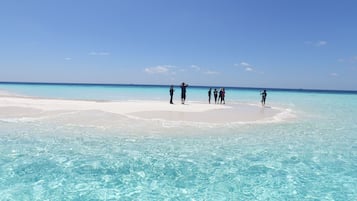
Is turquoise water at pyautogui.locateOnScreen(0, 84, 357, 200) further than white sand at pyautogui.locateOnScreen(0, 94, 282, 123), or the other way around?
white sand at pyautogui.locateOnScreen(0, 94, 282, 123)

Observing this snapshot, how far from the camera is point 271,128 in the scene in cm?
1535

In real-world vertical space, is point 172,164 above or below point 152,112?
Answer: below

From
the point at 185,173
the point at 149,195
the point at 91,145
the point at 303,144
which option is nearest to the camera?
the point at 149,195

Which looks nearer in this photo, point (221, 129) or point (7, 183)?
point (7, 183)

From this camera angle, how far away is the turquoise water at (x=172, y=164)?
6445 millimetres

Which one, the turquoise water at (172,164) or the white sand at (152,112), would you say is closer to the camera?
the turquoise water at (172,164)

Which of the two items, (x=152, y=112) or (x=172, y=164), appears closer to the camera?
(x=172, y=164)

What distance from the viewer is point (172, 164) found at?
8438 millimetres

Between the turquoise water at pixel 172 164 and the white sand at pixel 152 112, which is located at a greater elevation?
the white sand at pixel 152 112

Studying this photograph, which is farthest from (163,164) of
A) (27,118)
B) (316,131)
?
(27,118)

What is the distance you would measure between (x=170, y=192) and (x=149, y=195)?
49 centimetres

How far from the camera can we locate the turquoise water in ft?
21.1

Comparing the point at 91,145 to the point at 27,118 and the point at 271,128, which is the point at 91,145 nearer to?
the point at 27,118

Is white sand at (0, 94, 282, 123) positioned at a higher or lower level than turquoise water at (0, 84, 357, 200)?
higher
